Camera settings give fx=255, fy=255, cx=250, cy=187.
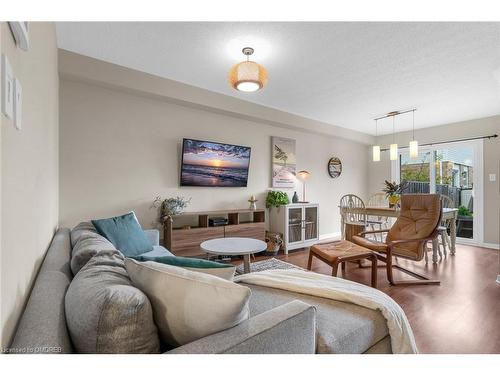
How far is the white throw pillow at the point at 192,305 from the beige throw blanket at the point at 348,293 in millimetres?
689

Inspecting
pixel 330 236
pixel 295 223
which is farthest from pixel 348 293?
pixel 330 236

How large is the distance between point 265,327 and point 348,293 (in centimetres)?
71

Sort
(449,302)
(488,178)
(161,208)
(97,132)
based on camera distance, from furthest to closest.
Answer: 1. (488,178)
2. (161,208)
3. (97,132)
4. (449,302)

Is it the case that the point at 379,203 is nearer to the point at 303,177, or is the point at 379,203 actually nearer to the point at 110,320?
the point at 303,177

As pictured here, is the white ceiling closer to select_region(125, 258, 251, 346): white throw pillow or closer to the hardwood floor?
select_region(125, 258, 251, 346): white throw pillow

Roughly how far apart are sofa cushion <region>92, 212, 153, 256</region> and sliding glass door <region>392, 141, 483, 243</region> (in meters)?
4.78

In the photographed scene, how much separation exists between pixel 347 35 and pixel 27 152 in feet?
7.81

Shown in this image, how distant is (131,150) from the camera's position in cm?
304

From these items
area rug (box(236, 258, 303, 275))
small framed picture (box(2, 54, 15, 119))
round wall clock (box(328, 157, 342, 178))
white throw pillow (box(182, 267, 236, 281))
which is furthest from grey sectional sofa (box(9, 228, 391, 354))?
round wall clock (box(328, 157, 342, 178))

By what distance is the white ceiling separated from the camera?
2.12m

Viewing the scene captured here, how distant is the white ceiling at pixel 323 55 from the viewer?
6.95ft
